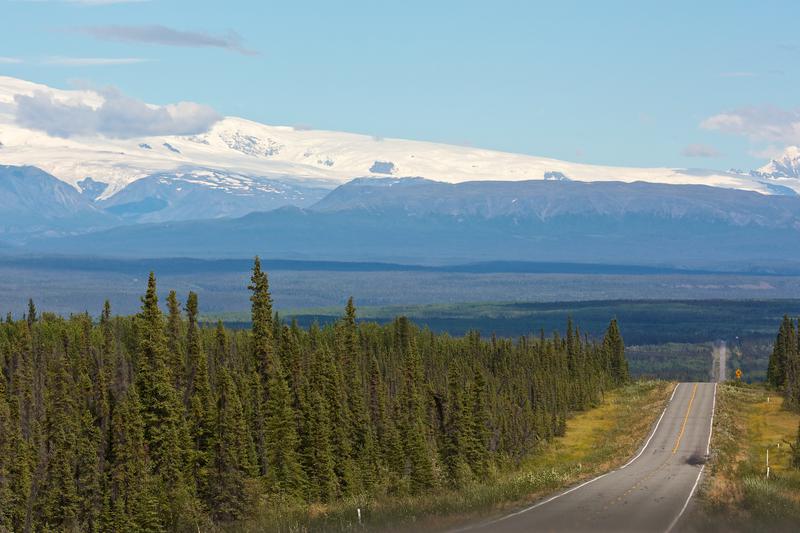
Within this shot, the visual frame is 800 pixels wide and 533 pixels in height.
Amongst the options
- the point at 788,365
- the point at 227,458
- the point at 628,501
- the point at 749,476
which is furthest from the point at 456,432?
the point at 788,365

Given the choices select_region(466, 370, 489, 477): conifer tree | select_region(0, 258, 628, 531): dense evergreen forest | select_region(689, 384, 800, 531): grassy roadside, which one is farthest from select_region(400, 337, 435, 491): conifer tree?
select_region(689, 384, 800, 531): grassy roadside

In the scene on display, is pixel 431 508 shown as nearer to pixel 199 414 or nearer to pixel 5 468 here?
pixel 199 414

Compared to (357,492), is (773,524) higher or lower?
higher

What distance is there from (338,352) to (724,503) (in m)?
71.7

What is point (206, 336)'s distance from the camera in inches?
6240

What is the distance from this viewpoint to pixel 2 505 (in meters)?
76.1

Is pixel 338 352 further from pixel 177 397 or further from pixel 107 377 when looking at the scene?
pixel 177 397

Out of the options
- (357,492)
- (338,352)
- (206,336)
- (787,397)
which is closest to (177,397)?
(357,492)

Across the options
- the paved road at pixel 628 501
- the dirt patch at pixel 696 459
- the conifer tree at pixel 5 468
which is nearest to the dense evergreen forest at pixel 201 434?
the conifer tree at pixel 5 468

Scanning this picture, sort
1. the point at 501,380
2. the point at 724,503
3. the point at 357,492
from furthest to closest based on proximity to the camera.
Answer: the point at 501,380 → the point at 357,492 → the point at 724,503

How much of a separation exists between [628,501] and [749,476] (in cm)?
1797

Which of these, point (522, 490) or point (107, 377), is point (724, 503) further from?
point (107, 377)

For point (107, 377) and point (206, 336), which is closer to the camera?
point (107, 377)

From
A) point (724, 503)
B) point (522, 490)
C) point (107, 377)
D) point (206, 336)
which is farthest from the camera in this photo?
point (206, 336)
